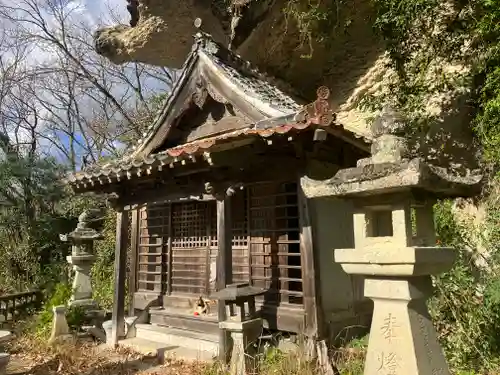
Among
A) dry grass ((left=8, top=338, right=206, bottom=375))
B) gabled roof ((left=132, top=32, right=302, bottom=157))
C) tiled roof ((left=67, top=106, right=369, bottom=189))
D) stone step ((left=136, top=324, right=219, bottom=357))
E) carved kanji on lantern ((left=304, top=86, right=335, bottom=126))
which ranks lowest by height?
dry grass ((left=8, top=338, right=206, bottom=375))

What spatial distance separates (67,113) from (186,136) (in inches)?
752

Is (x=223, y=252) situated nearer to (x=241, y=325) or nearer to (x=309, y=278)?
(x=241, y=325)

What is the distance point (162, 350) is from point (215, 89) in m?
4.90

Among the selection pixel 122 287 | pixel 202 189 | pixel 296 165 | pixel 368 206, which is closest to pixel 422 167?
pixel 368 206

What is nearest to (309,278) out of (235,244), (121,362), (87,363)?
(235,244)

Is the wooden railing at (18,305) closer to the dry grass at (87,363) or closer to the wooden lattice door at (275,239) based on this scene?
the dry grass at (87,363)

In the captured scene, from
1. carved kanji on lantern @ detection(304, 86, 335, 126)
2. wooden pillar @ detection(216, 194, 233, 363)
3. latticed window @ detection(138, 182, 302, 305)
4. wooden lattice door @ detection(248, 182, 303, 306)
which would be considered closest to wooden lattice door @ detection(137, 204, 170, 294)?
latticed window @ detection(138, 182, 302, 305)

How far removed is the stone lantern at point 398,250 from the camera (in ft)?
→ 11.1

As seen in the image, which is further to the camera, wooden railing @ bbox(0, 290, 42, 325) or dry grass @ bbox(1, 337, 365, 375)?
wooden railing @ bbox(0, 290, 42, 325)

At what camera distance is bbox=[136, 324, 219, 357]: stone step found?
7.13m

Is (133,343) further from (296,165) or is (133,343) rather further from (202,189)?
(296,165)

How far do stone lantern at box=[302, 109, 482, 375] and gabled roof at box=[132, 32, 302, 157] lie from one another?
360cm

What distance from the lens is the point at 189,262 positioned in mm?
8523

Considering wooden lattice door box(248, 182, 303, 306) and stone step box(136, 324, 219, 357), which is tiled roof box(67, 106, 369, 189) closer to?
wooden lattice door box(248, 182, 303, 306)
